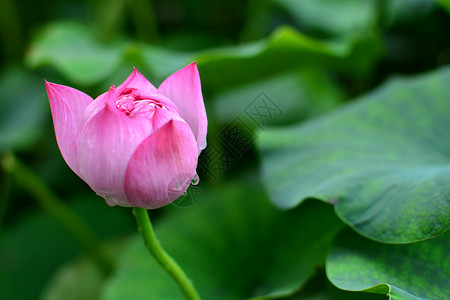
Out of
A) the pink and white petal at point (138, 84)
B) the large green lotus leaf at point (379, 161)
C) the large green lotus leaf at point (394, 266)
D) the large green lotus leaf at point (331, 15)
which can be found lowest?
the large green lotus leaf at point (394, 266)

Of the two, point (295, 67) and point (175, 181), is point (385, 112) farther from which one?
point (175, 181)

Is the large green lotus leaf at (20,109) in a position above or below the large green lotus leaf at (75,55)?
below

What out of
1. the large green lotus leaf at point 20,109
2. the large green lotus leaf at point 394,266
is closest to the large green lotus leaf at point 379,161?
the large green lotus leaf at point 394,266

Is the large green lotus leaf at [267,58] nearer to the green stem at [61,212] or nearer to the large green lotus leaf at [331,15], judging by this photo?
the large green lotus leaf at [331,15]

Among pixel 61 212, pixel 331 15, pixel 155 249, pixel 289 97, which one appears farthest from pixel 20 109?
pixel 155 249

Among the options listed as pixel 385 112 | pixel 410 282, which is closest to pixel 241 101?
pixel 385 112

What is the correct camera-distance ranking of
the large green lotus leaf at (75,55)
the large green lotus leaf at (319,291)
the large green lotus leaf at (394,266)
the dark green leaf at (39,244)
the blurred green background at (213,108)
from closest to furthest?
the large green lotus leaf at (394,266)
the large green lotus leaf at (319,291)
the blurred green background at (213,108)
the large green lotus leaf at (75,55)
the dark green leaf at (39,244)

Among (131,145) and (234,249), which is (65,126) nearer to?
(131,145)
